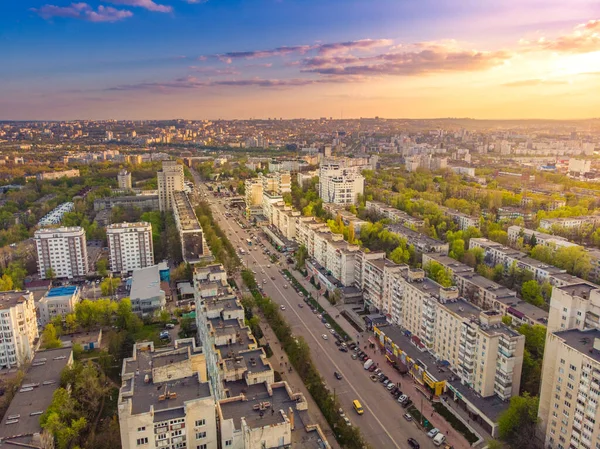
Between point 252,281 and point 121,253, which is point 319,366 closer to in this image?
point 252,281

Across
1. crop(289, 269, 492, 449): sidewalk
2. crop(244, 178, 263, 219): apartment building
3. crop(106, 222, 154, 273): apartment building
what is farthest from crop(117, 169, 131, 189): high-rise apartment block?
crop(289, 269, 492, 449): sidewalk

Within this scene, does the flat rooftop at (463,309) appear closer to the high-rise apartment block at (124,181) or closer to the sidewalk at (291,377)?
the sidewalk at (291,377)

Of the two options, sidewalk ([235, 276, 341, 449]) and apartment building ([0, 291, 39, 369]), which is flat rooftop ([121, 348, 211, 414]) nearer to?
sidewalk ([235, 276, 341, 449])

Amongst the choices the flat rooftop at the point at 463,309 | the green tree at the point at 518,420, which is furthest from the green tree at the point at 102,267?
the green tree at the point at 518,420

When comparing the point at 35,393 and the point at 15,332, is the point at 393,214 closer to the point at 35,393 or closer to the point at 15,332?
the point at 15,332

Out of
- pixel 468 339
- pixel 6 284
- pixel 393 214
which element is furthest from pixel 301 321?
pixel 393 214

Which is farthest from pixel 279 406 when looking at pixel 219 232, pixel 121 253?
pixel 219 232
